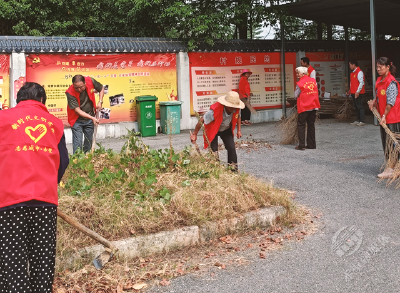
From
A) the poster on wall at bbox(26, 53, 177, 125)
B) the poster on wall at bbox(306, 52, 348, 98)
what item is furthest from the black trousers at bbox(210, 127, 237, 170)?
the poster on wall at bbox(306, 52, 348, 98)

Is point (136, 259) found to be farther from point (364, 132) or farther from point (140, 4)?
point (140, 4)

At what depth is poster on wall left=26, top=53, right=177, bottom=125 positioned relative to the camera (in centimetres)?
1291

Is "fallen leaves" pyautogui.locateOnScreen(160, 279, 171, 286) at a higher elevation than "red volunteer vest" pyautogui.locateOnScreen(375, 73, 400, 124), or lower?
lower

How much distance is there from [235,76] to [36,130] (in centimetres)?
1353

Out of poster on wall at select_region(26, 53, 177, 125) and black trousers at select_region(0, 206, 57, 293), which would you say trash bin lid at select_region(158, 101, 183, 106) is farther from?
black trousers at select_region(0, 206, 57, 293)

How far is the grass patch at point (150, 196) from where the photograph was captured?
181 inches

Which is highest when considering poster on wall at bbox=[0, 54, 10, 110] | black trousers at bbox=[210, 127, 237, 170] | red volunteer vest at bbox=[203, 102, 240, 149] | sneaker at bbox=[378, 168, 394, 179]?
poster on wall at bbox=[0, 54, 10, 110]

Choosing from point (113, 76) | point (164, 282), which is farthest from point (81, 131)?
point (113, 76)

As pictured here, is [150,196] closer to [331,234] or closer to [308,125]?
[331,234]

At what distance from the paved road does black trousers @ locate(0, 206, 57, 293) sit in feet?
3.23

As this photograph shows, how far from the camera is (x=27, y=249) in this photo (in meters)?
3.27

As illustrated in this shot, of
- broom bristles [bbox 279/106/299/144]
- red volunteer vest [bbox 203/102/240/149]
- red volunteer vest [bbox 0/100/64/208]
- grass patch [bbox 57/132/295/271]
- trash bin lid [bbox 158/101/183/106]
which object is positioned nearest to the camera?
red volunteer vest [bbox 0/100/64/208]

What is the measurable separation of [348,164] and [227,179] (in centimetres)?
378

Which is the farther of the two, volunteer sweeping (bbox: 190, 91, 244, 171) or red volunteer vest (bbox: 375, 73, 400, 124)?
red volunteer vest (bbox: 375, 73, 400, 124)
